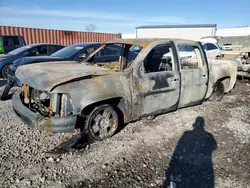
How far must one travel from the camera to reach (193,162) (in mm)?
3205

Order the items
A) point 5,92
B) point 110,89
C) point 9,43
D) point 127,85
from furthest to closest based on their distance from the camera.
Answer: point 9,43, point 5,92, point 127,85, point 110,89

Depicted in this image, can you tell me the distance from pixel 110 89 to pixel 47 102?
1301mm

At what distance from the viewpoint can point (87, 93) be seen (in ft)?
10.7

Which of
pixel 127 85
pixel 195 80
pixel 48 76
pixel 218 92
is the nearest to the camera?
pixel 48 76

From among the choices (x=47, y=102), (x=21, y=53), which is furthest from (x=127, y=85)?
(x=21, y=53)

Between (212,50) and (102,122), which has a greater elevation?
(212,50)

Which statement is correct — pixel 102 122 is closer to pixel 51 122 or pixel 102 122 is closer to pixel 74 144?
pixel 74 144

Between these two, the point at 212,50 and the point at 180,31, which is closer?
the point at 212,50

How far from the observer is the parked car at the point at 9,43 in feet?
36.0

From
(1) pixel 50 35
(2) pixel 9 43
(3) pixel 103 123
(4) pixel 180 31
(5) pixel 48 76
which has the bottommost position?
(3) pixel 103 123

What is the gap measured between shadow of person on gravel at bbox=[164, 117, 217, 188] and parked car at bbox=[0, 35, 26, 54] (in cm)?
1031

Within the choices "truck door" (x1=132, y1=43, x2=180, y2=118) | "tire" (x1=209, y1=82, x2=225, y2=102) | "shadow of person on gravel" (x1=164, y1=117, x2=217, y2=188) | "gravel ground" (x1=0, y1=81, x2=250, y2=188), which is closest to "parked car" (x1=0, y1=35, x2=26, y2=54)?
"gravel ground" (x1=0, y1=81, x2=250, y2=188)

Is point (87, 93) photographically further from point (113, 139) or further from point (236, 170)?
point (236, 170)

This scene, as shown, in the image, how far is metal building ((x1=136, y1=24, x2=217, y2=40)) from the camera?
105 ft
